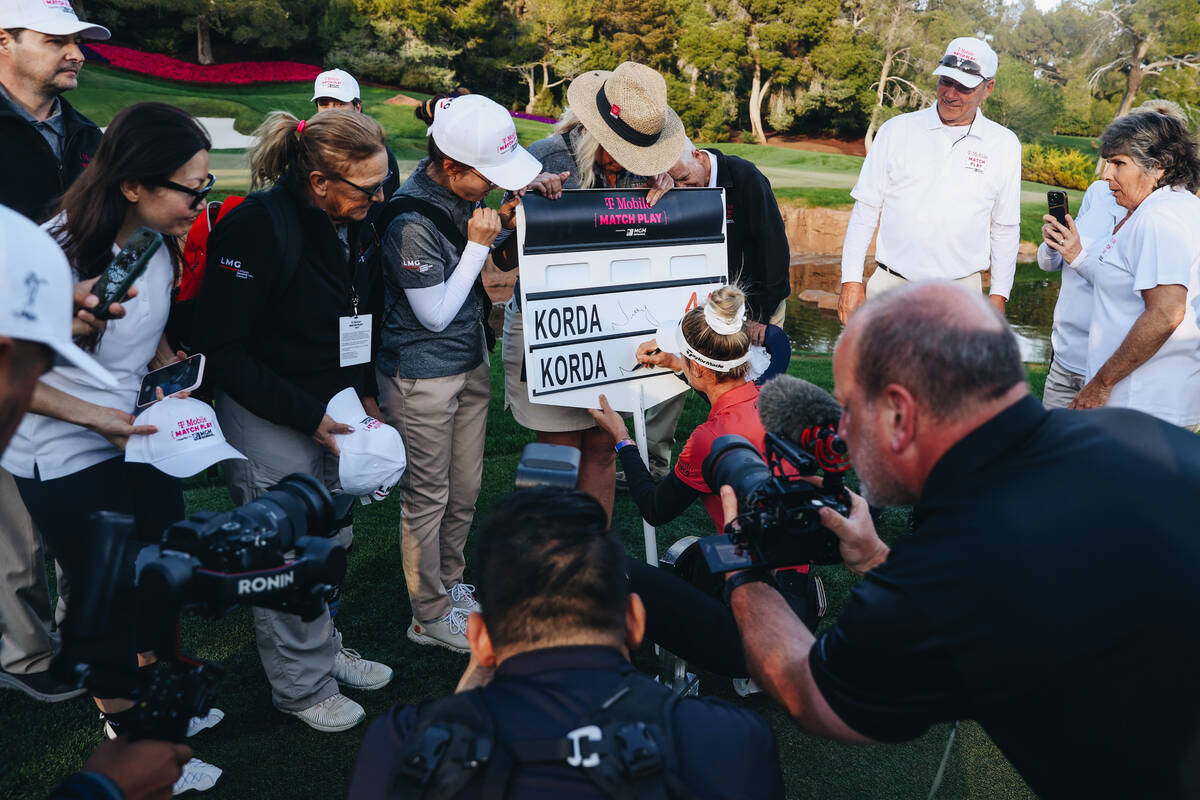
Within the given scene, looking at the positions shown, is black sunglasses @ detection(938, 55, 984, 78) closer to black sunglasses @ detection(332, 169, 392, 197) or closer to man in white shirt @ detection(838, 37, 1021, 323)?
man in white shirt @ detection(838, 37, 1021, 323)

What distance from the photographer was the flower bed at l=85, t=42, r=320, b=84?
2494cm

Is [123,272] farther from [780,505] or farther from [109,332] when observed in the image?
[780,505]

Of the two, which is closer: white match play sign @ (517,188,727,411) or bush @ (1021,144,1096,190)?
white match play sign @ (517,188,727,411)

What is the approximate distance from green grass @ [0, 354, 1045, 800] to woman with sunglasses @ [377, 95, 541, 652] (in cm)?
27

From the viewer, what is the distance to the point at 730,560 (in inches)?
79.2

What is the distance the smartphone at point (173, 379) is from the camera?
8.71 feet

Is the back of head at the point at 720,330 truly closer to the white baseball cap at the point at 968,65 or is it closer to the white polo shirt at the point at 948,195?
the white polo shirt at the point at 948,195

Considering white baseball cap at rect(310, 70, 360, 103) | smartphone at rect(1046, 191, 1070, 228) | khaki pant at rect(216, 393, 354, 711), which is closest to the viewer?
khaki pant at rect(216, 393, 354, 711)

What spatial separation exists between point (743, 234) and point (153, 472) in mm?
3309

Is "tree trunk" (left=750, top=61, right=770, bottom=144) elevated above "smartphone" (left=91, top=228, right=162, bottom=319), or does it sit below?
below

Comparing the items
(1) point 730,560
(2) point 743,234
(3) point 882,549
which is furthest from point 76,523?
(2) point 743,234

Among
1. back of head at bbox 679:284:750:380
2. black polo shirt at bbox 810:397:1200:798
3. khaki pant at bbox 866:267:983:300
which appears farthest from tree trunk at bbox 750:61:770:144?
black polo shirt at bbox 810:397:1200:798

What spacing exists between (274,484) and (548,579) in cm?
186

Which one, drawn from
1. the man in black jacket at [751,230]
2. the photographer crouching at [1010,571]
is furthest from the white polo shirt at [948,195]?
the photographer crouching at [1010,571]
